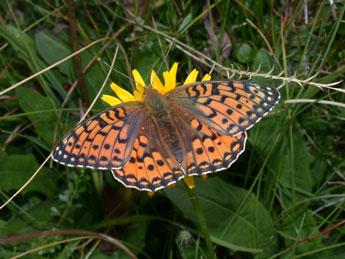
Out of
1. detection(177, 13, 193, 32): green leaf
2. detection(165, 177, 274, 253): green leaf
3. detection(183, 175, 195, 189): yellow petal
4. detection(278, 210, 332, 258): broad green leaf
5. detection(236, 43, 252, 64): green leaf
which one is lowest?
detection(278, 210, 332, 258): broad green leaf

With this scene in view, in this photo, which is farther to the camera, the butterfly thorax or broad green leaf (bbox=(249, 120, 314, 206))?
broad green leaf (bbox=(249, 120, 314, 206))

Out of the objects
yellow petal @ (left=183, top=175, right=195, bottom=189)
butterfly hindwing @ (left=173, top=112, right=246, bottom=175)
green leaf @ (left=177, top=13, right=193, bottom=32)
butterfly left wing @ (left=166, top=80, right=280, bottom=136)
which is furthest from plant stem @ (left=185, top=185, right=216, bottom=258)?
green leaf @ (left=177, top=13, right=193, bottom=32)

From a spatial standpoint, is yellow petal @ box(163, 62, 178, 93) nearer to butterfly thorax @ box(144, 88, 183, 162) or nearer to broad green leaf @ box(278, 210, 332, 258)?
butterfly thorax @ box(144, 88, 183, 162)

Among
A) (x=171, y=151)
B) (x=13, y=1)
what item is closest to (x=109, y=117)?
(x=171, y=151)

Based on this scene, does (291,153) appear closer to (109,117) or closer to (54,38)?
(109,117)

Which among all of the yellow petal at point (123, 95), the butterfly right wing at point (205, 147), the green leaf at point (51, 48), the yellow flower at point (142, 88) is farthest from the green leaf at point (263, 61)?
the green leaf at point (51, 48)

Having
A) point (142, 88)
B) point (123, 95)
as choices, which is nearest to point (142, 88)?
point (142, 88)

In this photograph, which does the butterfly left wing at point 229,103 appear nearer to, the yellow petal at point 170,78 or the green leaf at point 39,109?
the yellow petal at point 170,78
